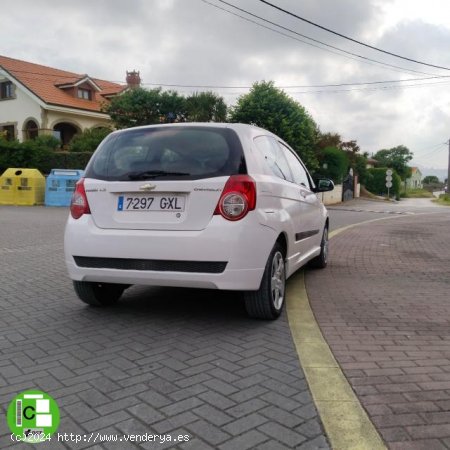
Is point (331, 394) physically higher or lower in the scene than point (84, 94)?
lower

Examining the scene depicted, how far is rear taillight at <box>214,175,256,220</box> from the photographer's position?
3826mm

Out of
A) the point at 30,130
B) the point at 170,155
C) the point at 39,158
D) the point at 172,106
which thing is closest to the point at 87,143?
the point at 39,158

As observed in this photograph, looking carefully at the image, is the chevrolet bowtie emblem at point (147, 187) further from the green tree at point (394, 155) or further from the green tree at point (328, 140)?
the green tree at point (394, 155)

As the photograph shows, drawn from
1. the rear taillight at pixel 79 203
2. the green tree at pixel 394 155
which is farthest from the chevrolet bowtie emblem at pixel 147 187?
the green tree at pixel 394 155

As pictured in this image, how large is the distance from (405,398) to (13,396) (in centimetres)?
220

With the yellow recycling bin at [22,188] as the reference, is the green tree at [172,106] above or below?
above

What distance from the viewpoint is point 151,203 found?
13.1 feet

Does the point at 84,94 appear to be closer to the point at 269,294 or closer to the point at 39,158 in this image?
the point at 39,158

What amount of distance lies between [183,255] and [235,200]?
1.90ft

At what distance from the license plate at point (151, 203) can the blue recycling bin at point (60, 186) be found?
1599cm

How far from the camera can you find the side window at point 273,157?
450cm

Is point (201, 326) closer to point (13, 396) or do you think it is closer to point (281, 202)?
point (281, 202)

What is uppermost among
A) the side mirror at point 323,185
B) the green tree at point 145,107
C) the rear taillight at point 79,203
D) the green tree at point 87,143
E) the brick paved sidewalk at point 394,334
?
the green tree at point 145,107

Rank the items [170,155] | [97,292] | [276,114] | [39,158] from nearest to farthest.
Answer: [170,155] < [97,292] < [39,158] < [276,114]
